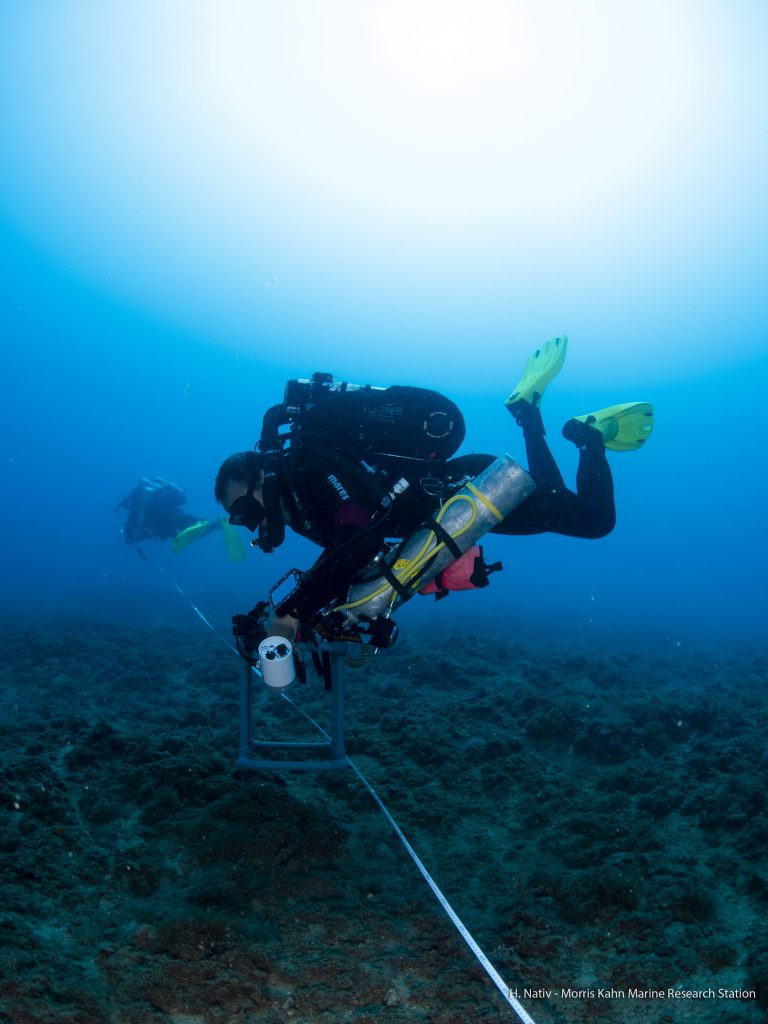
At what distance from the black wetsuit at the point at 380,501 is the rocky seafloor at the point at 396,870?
189 centimetres

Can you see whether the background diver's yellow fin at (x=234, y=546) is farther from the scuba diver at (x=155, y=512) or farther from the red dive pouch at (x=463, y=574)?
the scuba diver at (x=155, y=512)

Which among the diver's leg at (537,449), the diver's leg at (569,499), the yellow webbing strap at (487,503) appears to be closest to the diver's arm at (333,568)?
the yellow webbing strap at (487,503)

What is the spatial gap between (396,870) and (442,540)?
8.07ft

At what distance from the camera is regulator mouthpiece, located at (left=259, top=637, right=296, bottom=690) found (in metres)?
3.62

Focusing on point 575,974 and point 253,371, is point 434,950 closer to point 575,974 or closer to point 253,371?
point 575,974

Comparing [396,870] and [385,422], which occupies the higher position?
[385,422]

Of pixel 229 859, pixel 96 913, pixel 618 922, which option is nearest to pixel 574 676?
pixel 618 922

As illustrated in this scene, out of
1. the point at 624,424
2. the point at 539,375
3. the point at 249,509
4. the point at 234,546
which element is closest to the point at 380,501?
the point at 249,509

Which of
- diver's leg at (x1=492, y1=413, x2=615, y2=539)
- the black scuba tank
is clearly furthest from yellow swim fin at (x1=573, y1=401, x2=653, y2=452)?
the black scuba tank

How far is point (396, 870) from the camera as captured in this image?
12.6 ft

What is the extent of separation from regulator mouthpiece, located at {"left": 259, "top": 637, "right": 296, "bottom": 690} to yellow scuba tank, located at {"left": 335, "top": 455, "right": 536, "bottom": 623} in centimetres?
56

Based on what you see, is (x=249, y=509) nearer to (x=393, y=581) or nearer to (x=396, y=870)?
(x=393, y=581)

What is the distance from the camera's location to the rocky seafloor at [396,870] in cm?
260

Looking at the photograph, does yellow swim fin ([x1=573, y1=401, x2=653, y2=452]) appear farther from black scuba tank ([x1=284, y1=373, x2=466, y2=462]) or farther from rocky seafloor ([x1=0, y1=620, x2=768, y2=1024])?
rocky seafloor ([x1=0, y1=620, x2=768, y2=1024])
